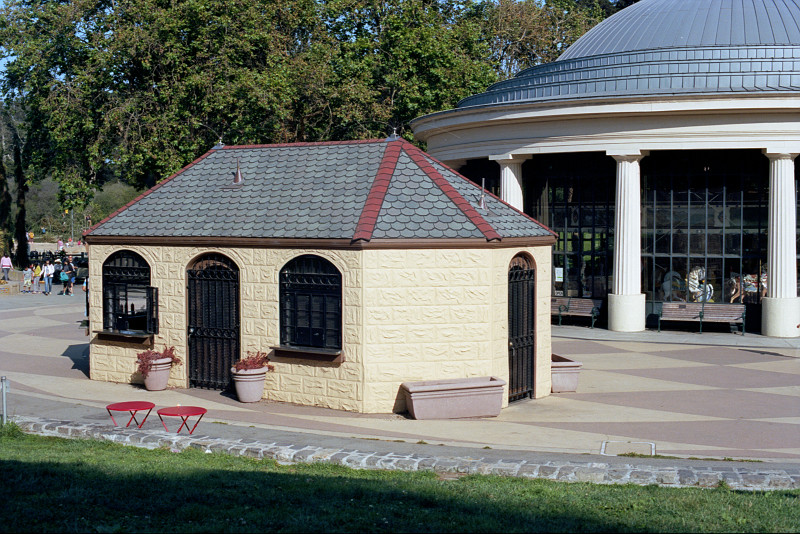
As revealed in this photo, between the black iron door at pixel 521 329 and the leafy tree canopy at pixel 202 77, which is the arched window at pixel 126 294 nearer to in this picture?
the black iron door at pixel 521 329

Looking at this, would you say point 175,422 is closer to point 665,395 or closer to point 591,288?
point 665,395

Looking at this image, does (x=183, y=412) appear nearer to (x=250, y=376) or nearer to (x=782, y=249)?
(x=250, y=376)

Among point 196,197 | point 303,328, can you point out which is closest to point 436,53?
point 196,197

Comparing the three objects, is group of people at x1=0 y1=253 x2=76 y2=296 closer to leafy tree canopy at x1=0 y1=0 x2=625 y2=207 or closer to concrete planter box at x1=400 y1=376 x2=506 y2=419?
leafy tree canopy at x1=0 y1=0 x2=625 y2=207

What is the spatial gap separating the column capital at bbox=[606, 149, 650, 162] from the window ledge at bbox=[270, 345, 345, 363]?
13.4m

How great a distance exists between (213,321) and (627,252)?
44.2ft

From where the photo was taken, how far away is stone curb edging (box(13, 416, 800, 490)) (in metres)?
10.8

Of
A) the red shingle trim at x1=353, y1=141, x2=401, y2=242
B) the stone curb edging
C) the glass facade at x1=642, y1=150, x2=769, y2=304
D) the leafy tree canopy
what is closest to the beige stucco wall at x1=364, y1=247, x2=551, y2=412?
the red shingle trim at x1=353, y1=141, x2=401, y2=242

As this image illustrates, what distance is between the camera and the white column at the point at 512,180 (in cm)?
2838

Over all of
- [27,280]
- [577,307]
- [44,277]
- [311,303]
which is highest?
[311,303]

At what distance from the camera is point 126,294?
60.7ft

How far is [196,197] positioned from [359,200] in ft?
13.0

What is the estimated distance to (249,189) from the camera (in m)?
18.5

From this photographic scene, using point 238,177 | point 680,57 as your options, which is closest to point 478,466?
point 238,177
